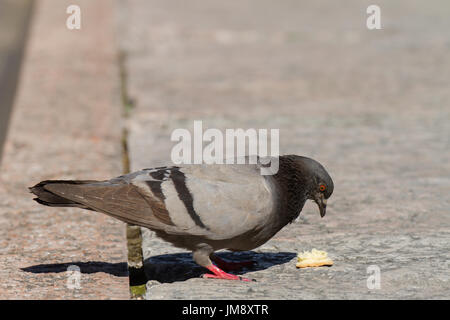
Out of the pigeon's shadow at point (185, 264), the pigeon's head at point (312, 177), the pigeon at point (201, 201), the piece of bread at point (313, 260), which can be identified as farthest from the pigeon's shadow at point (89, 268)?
the pigeon's head at point (312, 177)

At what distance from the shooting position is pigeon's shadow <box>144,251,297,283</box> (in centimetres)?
349

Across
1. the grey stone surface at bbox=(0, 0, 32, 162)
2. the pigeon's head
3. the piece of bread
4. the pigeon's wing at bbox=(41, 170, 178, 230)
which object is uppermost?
the grey stone surface at bbox=(0, 0, 32, 162)

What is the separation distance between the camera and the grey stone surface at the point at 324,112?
3.47 m

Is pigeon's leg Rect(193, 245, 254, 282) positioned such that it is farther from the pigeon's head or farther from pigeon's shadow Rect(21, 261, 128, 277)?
the pigeon's head

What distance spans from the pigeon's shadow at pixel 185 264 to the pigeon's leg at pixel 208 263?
12 cm

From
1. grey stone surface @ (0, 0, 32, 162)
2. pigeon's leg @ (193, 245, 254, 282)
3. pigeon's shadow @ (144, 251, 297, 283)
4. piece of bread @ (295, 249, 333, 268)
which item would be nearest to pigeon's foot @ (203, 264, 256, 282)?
pigeon's leg @ (193, 245, 254, 282)

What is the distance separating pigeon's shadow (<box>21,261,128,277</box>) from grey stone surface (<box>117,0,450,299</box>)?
14cm

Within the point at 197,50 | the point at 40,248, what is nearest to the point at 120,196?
the point at 40,248

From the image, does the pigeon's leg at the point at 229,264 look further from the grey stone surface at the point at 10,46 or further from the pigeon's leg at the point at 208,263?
the grey stone surface at the point at 10,46

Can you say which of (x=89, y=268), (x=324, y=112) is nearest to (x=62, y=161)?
(x=89, y=268)

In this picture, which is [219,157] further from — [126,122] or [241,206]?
[241,206]

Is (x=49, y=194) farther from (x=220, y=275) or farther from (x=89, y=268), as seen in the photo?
(x=220, y=275)

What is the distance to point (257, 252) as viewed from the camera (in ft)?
12.4
